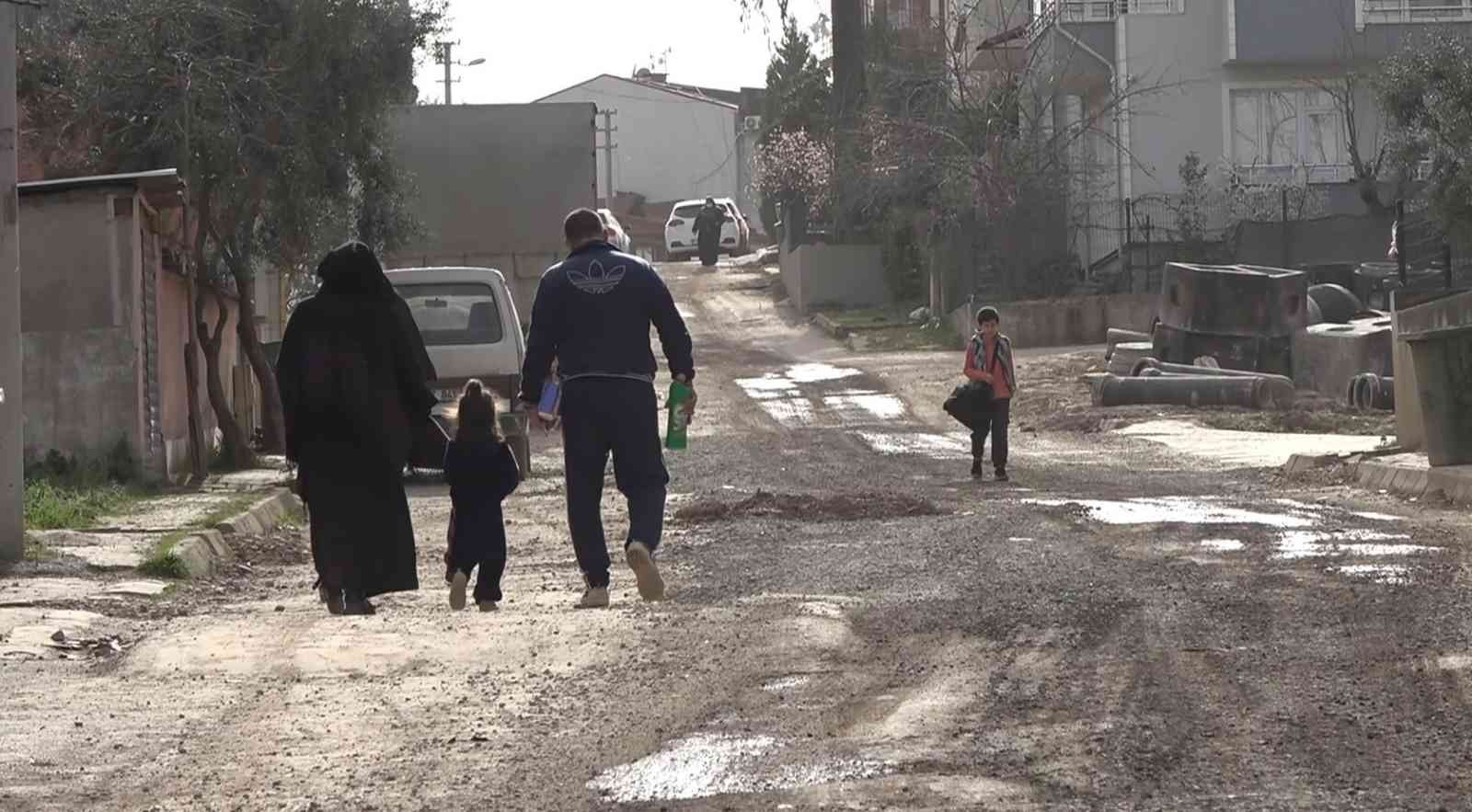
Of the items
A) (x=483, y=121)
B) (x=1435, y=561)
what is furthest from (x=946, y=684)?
(x=483, y=121)

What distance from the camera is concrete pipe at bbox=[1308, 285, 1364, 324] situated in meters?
33.5

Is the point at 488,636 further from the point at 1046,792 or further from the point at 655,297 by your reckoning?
the point at 1046,792

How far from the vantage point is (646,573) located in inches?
381

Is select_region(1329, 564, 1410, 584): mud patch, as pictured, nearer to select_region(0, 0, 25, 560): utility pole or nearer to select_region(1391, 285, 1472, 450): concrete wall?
select_region(1391, 285, 1472, 450): concrete wall

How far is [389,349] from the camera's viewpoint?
8.77 meters

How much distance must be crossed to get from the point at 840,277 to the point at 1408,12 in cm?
1428

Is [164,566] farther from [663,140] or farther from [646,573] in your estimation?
[663,140]

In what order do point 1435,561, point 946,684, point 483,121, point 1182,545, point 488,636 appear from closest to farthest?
point 946,684 < point 488,636 < point 1435,561 < point 1182,545 < point 483,121

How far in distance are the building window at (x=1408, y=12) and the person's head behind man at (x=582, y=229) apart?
1387 inches

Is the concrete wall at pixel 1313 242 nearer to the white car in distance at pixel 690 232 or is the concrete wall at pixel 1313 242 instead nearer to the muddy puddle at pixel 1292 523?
the muddy puddle at pixel 1292 523

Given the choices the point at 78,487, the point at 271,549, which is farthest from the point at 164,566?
the point at 78,487

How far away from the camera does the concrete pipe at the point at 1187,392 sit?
27.5 meters

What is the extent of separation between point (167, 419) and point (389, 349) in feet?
41.5

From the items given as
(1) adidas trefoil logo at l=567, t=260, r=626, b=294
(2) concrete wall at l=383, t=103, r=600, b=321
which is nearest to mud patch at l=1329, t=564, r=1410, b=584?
(1) adidas trefoil logo at l=567, t=260, r=626, b=294
